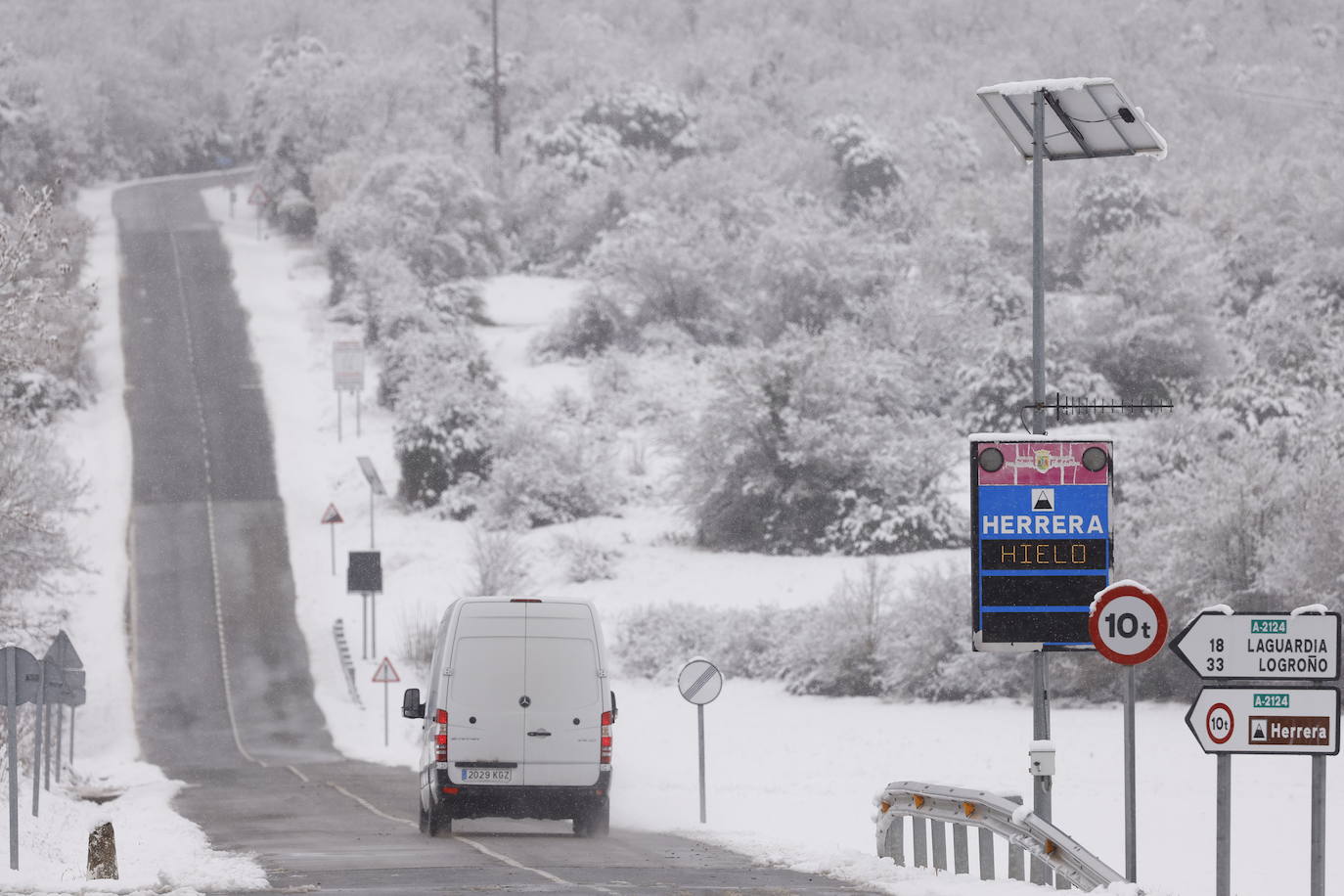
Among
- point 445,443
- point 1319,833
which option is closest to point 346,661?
point 445,443

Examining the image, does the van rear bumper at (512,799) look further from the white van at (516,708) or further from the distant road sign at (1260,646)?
the distant road sign at (1260,646)

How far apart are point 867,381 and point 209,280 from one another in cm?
3334

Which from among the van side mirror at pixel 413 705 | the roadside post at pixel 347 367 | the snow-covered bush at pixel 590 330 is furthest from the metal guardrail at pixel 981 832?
the snow-covered bush at pixel 590 330

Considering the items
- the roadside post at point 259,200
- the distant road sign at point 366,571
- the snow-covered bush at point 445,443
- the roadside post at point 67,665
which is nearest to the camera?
the roadside post at point 67,665

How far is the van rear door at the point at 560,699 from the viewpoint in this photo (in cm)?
1703

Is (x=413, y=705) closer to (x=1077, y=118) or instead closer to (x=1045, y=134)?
(x=1045, y=134)

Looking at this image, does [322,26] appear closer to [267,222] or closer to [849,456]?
[267,222]

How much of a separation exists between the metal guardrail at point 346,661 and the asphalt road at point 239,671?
0.91m

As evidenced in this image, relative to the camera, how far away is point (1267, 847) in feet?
63.0

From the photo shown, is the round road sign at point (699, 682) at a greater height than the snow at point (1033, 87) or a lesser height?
lesser

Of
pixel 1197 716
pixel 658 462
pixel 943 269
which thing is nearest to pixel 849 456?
pixel 658 462

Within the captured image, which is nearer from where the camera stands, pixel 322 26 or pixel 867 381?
pixel 867 381

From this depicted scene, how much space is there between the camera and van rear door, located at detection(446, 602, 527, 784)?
1697cm

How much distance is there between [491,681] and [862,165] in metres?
71.2
